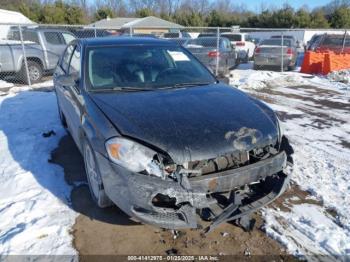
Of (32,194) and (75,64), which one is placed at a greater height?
(75,64)

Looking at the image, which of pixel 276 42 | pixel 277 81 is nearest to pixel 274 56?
pixel 276 42

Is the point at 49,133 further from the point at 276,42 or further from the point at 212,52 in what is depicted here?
the point at 276,42

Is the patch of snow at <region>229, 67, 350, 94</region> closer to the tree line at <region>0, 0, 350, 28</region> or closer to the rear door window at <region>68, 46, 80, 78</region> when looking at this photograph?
the rear door window at <region>68, 46, 80, 78</region>

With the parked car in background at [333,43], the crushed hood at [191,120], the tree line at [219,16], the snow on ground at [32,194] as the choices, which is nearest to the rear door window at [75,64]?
the crushed hood at [191,120]

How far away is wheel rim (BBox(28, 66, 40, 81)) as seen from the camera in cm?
1101

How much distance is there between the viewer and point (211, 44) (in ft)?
46.0

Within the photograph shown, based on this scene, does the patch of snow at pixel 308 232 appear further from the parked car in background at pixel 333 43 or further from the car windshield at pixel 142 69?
the parked car in background at pixel 333 43

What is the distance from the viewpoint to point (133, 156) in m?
2.62

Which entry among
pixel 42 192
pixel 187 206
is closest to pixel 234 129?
pixel 187 206

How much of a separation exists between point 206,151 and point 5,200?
2340mm

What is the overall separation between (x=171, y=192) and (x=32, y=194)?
1.91 metres

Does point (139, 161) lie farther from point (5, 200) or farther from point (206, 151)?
point (5, 200)

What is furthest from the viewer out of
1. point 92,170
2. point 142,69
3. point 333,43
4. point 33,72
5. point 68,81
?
point 333,43

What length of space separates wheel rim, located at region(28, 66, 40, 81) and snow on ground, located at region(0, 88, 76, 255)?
5.20 meters
